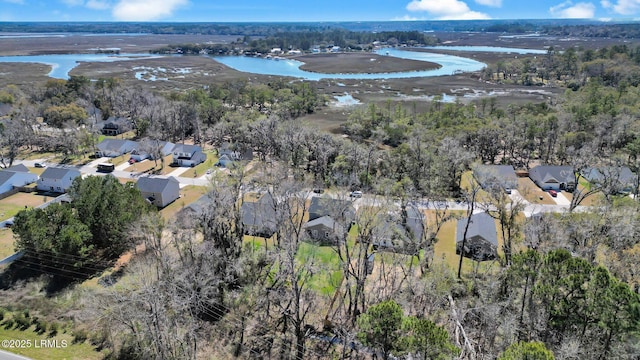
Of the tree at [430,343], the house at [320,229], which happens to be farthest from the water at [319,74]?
the tree at [430,343]

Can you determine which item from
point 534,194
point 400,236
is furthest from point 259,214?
point 534,194

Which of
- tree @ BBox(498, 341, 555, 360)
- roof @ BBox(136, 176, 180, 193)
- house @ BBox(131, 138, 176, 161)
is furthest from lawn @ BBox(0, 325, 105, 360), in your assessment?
house @ BBox(131, 138, 176, 161)

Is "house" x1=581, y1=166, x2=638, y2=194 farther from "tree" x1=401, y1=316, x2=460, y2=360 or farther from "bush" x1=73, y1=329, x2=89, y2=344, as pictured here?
"bush" x1=73, y1=329, x2=89, y2=344

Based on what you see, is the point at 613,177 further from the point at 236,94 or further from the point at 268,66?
the point at 268,66

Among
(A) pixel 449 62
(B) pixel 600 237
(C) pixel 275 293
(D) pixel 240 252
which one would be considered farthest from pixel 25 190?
(A) pixel 449 62

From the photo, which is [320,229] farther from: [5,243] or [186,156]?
[186,156]
